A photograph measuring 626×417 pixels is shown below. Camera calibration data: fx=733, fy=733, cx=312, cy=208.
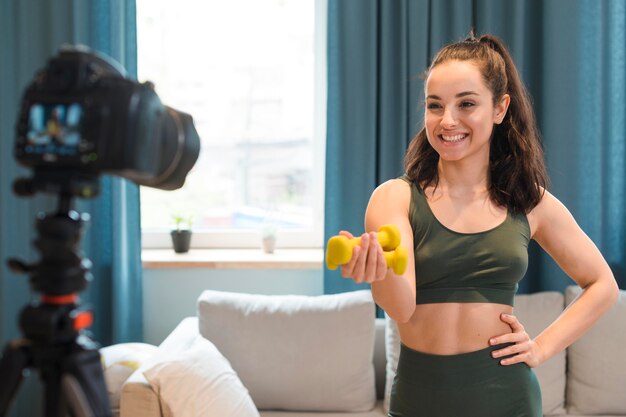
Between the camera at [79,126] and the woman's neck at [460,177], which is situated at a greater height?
the camera at [79,126]

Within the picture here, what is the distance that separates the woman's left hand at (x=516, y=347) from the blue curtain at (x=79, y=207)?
5.82ft

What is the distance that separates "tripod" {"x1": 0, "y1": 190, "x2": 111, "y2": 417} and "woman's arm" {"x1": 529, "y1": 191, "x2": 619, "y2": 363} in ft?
3.59

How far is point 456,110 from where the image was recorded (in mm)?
1468

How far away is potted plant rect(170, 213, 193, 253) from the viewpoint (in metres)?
3.03

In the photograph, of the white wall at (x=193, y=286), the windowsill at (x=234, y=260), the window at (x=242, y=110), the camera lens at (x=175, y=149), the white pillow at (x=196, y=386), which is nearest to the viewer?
the camera lens at (x=175, y=149)

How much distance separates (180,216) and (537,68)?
1.56 metres

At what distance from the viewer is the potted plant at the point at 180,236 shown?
9.94 ft

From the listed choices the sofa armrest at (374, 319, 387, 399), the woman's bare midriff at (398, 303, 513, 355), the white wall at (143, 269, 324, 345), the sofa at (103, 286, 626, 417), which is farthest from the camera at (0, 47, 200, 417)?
the white wall at (143, 269, 324, 345)

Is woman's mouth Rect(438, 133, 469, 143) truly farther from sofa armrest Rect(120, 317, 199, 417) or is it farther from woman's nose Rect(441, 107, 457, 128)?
sofa armrest Rect(120, 317, 199, 417)

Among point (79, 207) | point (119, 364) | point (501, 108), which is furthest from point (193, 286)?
point (501, 108)

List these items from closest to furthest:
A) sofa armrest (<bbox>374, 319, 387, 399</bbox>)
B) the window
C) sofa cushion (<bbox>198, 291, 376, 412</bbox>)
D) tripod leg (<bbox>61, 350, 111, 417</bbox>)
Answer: tripod leg (<bbox>61, 350, 111, 417</bbox>) < sofa cushion (<bbox>198, 291, 376, 412</bbox>) < sofa armrest (<bbox>374, 319, 387, 399</bbox>) < the window

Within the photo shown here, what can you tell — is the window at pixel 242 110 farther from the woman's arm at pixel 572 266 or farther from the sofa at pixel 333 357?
the woman's arm at pixel 572 266

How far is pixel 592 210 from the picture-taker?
2805mm

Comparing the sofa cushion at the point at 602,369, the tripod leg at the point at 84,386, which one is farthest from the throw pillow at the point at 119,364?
the tripod leg at the point at 84,386
